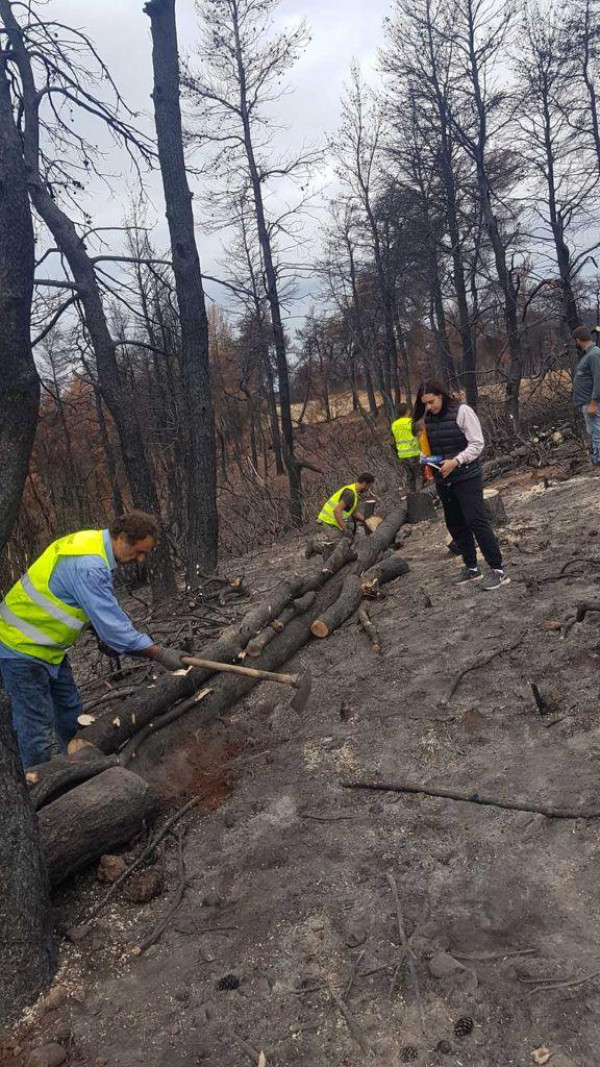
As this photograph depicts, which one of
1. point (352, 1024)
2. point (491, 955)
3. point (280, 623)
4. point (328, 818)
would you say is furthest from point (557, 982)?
point (280, 623)

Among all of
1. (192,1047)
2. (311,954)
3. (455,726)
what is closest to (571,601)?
(455,726)

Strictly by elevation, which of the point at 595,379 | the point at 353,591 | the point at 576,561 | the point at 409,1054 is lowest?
the point at 409,1054

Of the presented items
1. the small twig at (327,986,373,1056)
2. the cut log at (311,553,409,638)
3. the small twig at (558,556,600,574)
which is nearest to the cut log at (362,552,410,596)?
the cut log at (311,553,409,638)

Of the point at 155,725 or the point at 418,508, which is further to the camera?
the point at 418,508

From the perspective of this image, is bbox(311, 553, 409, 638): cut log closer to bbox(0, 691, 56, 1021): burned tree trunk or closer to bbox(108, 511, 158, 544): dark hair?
bbox(108, 511, 158, 544): dark hair

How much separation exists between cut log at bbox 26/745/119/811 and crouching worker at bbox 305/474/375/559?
5.05 metres

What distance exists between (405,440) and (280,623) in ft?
20.7

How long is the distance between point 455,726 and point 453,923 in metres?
1.47

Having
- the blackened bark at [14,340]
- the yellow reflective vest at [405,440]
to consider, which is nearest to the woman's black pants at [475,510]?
the blackened bark at [14,340]

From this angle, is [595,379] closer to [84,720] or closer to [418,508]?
[418,508]

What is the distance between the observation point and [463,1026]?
2156 millimetres

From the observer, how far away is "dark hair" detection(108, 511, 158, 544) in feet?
12.8

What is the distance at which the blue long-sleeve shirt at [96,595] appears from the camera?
3.76m

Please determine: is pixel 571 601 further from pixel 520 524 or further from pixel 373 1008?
pixel 373 1008
